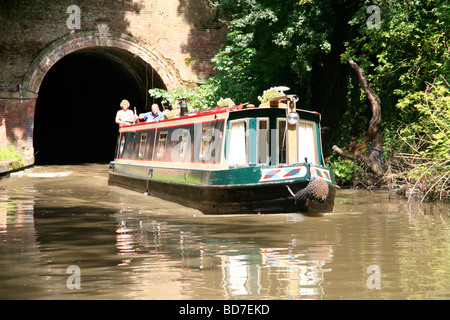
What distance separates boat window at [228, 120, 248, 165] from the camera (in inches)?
353

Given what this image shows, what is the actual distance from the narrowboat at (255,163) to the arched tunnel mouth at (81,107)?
1218 centimetres

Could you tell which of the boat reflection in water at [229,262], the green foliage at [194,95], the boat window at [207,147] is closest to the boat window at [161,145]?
the boat window at [207,147]

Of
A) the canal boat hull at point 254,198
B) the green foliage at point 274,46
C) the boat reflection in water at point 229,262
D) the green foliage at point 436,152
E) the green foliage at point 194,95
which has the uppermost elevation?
the green foliage at point 274,46

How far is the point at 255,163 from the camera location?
886 centimetres

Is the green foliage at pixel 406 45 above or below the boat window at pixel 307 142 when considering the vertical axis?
above

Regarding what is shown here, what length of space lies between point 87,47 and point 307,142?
10366 millimetres

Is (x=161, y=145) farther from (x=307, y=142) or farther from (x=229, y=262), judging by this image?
(x=229, y=262)

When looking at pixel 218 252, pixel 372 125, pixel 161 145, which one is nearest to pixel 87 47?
pixel 161 145

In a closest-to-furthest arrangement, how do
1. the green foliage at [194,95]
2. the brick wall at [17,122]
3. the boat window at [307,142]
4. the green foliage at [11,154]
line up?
1. the boat window at [307,142]
2. the green foliage at [11,154]
3. the green foliage at [194,95]
4. the brick wall at [17,122]

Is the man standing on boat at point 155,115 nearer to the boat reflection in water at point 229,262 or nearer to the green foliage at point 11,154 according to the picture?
the green foliage at point 11,154

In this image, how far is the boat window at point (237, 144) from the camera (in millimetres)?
8977

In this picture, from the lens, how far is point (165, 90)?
60.2ft

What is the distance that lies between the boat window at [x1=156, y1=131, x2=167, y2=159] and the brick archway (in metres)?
6.57

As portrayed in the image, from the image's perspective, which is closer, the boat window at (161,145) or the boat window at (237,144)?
the boat window at (237,144)
